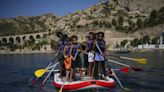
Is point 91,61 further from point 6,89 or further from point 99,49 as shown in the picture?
point 6,89

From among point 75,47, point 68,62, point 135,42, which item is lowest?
point 135,42

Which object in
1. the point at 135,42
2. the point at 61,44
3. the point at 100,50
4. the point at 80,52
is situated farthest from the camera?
the point at 135,42

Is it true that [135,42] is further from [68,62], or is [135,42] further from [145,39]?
[68,62]

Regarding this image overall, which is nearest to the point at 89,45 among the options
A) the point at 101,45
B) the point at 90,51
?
the point at 90,51

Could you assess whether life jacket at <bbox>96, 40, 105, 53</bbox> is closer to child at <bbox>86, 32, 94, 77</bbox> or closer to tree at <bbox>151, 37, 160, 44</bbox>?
child at <bbox>86, 32, 94, 77</bbox>

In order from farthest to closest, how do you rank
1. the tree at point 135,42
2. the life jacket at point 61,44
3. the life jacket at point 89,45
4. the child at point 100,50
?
the tree at point 135,42 → the life jacket at point 61,44 → the life jacket at point 89,45 → the child at point 100,50

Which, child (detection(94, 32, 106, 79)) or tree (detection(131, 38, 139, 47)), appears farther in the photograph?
tree (detection(131, 38, 139, 47))

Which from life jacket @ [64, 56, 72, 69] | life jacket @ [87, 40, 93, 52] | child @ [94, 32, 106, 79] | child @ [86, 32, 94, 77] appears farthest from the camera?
life jacket @ [87, 40, 93, 52]

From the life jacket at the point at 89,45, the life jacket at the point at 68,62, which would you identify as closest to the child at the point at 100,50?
the life jacket at the point at 89,45

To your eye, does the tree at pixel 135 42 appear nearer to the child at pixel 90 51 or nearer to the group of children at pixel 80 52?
the child at pixel 90 51

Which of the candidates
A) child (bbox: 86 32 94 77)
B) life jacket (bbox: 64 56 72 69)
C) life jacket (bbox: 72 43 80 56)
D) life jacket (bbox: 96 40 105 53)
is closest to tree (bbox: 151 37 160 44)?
child (bbox: 86 32 94 77)

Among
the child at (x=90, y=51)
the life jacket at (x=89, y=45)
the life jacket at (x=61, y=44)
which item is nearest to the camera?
the child at (x=90, y=51)

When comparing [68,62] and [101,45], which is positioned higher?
[101,45]

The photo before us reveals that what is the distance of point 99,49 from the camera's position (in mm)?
25875
